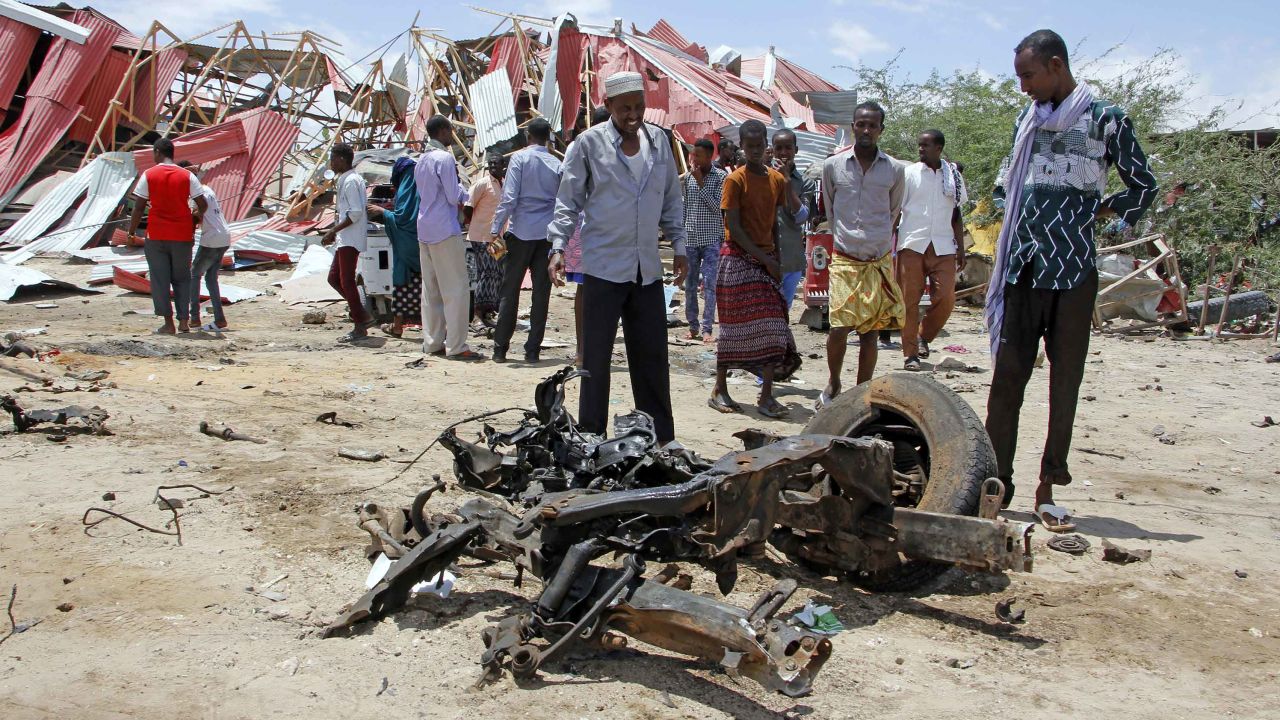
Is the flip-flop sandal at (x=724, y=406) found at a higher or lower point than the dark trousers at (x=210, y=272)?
lower

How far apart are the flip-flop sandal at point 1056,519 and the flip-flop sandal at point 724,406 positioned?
2519mm

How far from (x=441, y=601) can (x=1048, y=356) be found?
2.69 metres

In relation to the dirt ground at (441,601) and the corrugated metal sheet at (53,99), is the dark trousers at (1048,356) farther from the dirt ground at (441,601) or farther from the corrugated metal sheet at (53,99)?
the corrugated metal sheet at (53,99)

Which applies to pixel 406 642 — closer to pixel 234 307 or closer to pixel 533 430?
pixel 533 430

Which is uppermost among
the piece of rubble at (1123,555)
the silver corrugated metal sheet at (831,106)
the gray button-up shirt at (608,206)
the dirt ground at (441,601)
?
the silver corrugated metal sheet at (831,106)

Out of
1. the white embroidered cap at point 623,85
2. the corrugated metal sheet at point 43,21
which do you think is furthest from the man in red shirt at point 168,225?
the corrugated metal sheet at point 43,21

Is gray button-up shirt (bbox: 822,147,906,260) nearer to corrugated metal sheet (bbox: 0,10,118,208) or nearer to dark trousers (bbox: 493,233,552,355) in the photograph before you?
dark trousers (bbox: 493,233,552,355)

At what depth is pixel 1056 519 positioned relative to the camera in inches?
164

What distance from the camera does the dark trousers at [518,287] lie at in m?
8.13

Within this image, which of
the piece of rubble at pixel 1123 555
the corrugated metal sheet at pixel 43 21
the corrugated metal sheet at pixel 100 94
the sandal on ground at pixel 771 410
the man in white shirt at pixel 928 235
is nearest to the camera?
the piece of rubble at pixel 1123 555

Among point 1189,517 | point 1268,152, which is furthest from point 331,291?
point 1268,152

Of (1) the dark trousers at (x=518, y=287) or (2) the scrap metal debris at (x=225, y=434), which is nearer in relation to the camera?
(2) the scrap metal debris at (x=225, y=434)

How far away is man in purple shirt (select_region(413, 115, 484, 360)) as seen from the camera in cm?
821

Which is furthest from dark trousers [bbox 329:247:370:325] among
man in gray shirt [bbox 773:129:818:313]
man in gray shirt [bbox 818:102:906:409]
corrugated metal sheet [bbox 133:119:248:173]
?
corrugated metal sheet [bbox 133:119:248:173]
